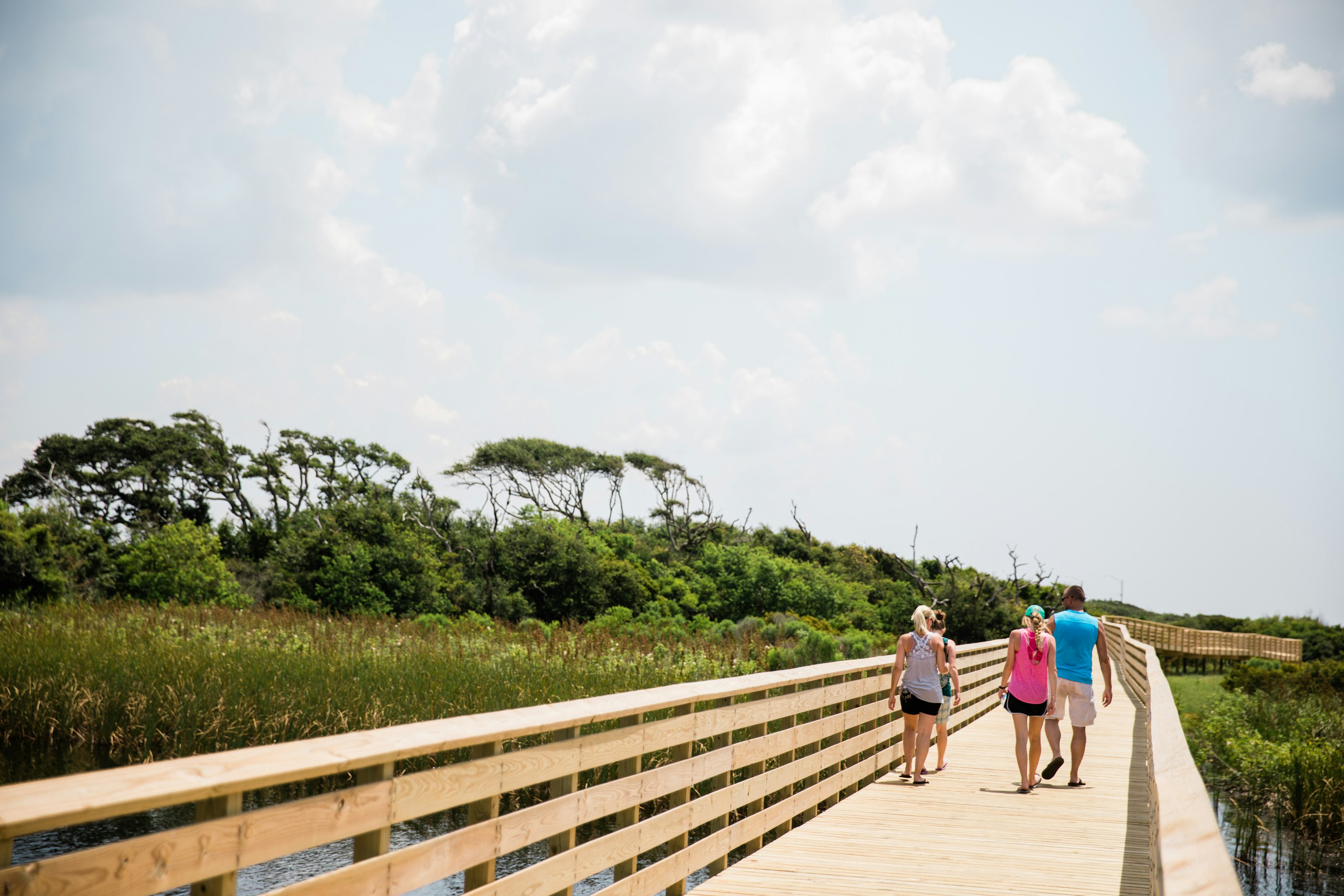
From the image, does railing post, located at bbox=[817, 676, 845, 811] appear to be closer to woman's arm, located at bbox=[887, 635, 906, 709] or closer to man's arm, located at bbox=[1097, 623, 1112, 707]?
woman's arm, located at bbox=[887, 635, 906, 709]

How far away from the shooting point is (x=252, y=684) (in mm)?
13359

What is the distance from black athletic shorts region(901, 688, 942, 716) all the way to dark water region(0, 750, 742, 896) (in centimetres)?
208

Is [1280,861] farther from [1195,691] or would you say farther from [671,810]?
[1195,691]

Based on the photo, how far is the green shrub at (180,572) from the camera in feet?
97.2

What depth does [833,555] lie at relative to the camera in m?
50.3

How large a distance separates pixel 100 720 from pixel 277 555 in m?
22.5

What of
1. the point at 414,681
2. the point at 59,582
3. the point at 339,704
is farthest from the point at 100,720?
the point at 59,582

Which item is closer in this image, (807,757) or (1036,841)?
(1036,841)

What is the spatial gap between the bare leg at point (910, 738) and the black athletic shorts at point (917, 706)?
0.09 meters

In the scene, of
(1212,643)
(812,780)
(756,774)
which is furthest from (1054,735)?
(1212,643)

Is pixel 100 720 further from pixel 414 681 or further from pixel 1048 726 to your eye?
pixel 1048 726

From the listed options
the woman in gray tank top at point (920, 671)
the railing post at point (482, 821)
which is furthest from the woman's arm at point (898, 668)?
the railing post at point (482, 821)

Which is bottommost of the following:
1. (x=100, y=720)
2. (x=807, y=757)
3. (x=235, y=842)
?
(x=100, y=720)

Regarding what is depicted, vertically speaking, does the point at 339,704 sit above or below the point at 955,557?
below
